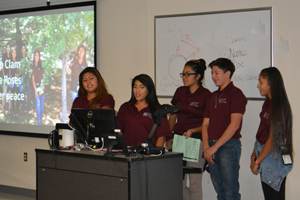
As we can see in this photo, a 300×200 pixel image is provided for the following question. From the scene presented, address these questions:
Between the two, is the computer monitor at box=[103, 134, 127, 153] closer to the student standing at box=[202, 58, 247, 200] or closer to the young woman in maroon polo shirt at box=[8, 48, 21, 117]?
the student standing at box=[202, 58, 247, 200]

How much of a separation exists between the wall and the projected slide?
7.3 inches

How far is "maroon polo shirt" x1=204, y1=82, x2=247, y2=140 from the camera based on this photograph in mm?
3051

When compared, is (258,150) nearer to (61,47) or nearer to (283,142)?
(283,142)

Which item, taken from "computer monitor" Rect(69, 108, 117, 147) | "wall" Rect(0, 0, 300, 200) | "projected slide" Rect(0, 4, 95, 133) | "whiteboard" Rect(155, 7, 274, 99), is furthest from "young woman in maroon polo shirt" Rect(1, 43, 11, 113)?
"computer monitor" Rect(69, 108, 117, 147)

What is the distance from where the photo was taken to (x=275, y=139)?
2.73 m

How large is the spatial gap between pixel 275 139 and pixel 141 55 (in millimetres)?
2108

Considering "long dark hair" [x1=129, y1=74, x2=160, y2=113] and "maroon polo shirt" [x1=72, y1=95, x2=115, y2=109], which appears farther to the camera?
"maroon polo shirt" [x1=72, y1=95, x2=115, y2=109]

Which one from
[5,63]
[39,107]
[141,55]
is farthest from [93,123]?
[5,63]

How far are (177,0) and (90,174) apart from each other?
2365 mm

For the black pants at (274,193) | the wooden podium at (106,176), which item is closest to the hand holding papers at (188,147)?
the wooden podium at (106,176)

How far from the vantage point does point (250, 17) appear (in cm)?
359

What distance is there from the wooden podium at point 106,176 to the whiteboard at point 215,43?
1.47 metres

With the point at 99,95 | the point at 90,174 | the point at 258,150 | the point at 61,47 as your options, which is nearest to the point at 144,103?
the point at 99,95

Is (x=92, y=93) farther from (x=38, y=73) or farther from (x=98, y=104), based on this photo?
(x=38, y=73)
